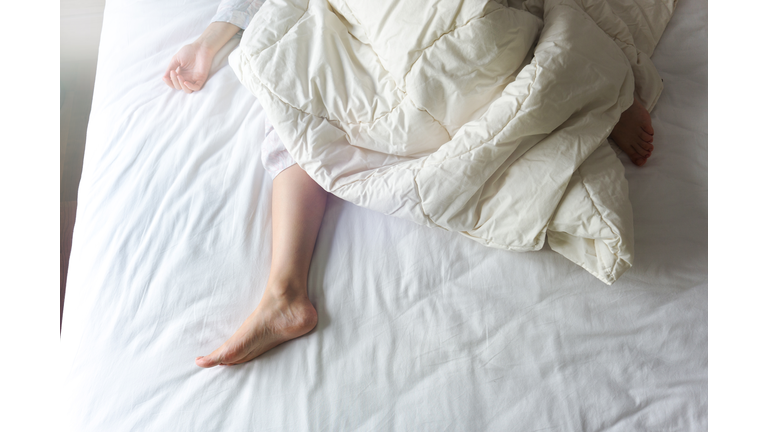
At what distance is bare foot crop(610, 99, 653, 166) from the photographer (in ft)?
2.47

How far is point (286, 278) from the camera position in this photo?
709 millimetres

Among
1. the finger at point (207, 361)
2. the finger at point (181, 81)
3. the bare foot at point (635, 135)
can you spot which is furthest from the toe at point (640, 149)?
the finger at point (181, 81)

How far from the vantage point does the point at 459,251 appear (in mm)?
720

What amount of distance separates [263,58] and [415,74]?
0.87ft

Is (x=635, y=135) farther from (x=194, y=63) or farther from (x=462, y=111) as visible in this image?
(x=194, y=63)

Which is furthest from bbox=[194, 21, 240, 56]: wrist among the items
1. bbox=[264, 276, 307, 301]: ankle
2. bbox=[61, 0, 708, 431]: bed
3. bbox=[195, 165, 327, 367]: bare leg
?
bbox=[264, 276, 307, 301]: ankle

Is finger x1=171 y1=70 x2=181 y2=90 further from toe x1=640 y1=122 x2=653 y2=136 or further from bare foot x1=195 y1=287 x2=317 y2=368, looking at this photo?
toe x1=640 y1=122 x2=653 y2=136

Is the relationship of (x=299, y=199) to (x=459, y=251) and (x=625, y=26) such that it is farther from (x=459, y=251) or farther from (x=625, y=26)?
(x=625, y=26)

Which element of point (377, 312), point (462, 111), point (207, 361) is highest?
point (462, 111)

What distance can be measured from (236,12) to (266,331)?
712 millimetres

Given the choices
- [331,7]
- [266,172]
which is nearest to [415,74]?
Result: [331,7]

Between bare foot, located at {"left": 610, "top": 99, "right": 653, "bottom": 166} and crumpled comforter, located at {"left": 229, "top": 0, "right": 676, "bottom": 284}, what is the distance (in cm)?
6

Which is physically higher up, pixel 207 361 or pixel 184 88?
pixel 184 88

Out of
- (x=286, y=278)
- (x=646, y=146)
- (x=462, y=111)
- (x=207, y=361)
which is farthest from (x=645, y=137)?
(x=207, y=361)
